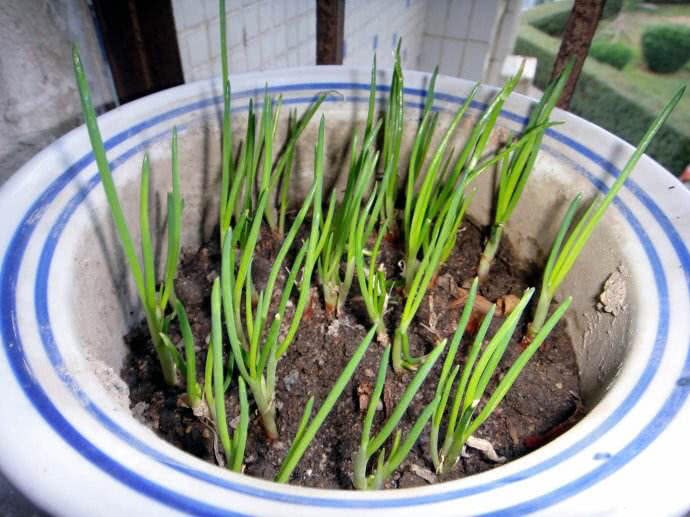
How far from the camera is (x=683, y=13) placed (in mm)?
2039

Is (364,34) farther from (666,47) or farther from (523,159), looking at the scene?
(523,159)

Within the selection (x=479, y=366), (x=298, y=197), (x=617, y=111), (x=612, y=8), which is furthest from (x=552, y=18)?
(x=479, y=366)

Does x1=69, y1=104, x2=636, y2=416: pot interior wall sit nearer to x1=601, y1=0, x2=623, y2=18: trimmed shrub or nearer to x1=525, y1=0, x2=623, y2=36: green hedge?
x1=601, y1=0, x2=623, y2=18: trimmed shrub

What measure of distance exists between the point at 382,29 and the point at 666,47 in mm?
1010

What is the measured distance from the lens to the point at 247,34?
3.82 ft

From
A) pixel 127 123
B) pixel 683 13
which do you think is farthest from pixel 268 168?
pixel 683 13

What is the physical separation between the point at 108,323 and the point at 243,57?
815mm

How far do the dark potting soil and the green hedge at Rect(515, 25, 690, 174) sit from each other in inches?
54.5

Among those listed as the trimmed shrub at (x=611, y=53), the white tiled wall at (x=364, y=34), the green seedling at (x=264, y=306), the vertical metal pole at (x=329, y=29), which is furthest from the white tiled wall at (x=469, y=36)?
the green seedling at (x=264, y=306)

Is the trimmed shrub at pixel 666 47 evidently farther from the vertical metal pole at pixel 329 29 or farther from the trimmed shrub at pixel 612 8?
the vertical metal pole at pixel 329 29

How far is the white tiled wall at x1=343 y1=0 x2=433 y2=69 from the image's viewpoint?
1.65 m

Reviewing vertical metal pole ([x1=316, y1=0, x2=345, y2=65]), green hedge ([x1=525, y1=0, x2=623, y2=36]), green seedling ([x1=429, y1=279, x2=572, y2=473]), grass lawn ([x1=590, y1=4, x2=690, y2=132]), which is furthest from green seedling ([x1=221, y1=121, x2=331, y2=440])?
green hedge ([x1=525, y1=0, x2=623, y2=36])

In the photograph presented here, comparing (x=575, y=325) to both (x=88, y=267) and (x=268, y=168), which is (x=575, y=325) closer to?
(x=268, y=168)

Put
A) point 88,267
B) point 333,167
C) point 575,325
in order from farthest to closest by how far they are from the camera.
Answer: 1. point 333,167
2. point 575,325
3. point 88,267
